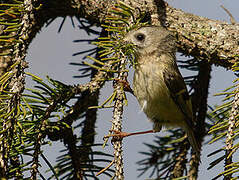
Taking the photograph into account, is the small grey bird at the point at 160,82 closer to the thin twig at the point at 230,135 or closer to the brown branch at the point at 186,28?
the brown branch at the point at 186,28

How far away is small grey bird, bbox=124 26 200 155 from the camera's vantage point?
191cm

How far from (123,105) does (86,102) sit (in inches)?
19.0

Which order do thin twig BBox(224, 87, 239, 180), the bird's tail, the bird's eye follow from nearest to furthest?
thin twig BBox(224, 87, 239, 180) < the bird's tail < the bird's eye

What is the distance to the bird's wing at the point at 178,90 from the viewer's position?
1.98 metres

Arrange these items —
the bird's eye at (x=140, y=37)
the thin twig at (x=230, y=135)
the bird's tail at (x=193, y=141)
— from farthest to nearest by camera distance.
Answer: the bird's eye at (x=140, y=37), the bird's tail at (x=193, y=141), the thin twig at (x=230, y=135)

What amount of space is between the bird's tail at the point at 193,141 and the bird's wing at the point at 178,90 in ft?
0.55

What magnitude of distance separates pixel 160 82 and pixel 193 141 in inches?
15.7

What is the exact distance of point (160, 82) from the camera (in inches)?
76.7

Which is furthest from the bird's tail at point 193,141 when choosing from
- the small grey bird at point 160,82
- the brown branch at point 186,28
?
the brown branch at point 186,28

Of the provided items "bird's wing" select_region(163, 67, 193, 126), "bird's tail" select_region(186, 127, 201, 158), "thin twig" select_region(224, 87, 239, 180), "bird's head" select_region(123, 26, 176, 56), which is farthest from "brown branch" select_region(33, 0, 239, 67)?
"thin twig" select_region(224, 87, 239, 180)

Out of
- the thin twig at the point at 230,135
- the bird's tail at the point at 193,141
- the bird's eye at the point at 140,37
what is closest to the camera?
the thin twig at the point at 230,135

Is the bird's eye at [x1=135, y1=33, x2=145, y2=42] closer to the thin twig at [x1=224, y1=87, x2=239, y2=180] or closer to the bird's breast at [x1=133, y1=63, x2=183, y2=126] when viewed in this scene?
the bird's breast at [x1=133, y1=63, x2=183, y2=126]

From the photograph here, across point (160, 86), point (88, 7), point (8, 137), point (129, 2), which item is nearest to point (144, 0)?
point (129, 2)

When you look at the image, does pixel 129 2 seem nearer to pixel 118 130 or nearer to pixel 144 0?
pixel 144 0
